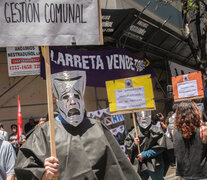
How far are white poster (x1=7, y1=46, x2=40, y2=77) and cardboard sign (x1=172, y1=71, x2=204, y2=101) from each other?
15.1 feet

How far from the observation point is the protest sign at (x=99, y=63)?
909cm

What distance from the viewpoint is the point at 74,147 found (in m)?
3.10

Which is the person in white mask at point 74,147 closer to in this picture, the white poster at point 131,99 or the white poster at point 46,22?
the white poster at point 46,22

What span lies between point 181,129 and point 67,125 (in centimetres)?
150

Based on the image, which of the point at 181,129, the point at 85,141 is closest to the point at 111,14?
the point at 181,129

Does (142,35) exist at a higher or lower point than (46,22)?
higher

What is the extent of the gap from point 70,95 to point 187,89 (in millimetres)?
5099

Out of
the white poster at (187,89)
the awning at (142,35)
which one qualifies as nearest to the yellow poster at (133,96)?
the white poster at (187,89)

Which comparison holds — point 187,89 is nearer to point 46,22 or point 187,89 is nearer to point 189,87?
point 189,87

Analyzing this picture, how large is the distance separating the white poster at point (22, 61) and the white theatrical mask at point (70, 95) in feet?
23.1

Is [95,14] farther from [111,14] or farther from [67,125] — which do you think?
[111,14]

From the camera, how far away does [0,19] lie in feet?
8.90

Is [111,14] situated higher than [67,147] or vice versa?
[111,14]

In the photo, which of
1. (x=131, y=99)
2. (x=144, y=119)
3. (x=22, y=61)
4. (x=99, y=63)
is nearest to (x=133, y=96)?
(x=131, y=99)
